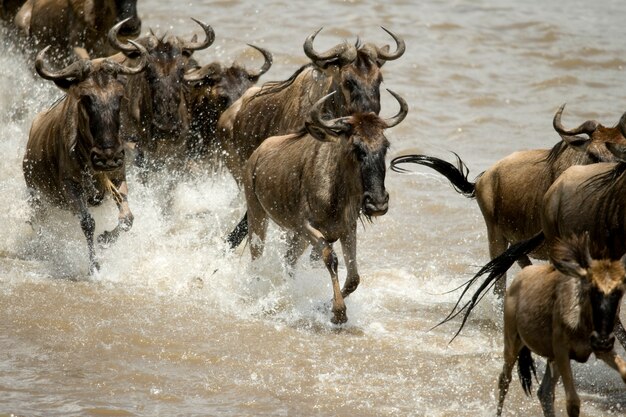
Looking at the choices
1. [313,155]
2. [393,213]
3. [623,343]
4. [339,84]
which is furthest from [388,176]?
[623,343]

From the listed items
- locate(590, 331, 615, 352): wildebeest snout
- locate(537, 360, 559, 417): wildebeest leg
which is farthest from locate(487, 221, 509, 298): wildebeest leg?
locate(590, 331, 615, 352): wildebeest snout

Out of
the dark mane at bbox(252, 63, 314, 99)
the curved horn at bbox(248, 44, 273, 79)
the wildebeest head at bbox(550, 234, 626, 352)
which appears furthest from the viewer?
the curved horn at bbox(248, 44, 273, 79)

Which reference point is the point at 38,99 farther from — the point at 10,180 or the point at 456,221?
the point at 456,221

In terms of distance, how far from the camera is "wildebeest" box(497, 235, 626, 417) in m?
6.30

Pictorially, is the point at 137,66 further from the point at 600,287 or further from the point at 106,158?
the point at 600,287

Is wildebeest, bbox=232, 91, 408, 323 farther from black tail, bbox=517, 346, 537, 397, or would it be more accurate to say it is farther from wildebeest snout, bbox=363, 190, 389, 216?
black tail, bbox=517, 346, 537, 397

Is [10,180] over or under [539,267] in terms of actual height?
under

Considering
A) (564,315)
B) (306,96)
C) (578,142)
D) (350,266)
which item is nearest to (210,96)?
(306,96)

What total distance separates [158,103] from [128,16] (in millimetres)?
2263

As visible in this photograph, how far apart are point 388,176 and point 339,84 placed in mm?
4159

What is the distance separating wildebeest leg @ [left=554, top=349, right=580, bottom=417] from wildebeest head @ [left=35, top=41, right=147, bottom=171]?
5149mm

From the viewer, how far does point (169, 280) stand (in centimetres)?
1057

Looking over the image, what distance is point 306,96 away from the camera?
11445mm

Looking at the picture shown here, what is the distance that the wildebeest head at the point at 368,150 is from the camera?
919 cm
